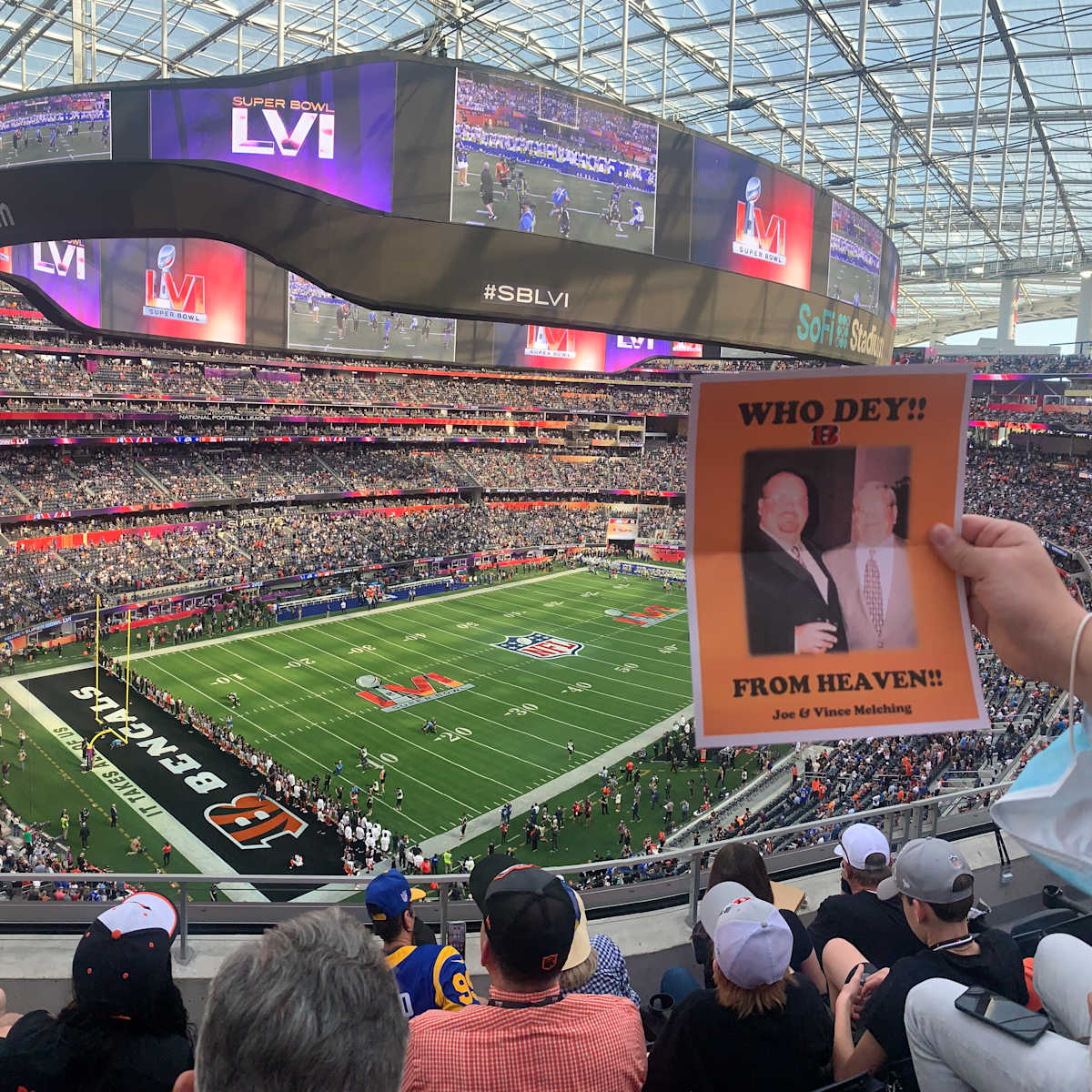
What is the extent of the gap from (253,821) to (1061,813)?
1912 centimetres

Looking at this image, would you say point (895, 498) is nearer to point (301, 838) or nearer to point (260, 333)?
point (301, 838)

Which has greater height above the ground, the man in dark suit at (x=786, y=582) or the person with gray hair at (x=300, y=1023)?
the man in dark suit at (x=786, y=582)

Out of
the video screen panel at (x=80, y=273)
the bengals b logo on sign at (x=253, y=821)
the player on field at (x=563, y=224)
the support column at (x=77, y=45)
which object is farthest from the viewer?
the video screen panel at (x=80, y=273)

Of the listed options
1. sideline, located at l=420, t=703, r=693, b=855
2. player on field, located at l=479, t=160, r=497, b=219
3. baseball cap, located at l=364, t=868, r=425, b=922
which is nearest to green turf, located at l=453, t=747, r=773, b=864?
sideline, located at l=420, t=703, r=693, b=855

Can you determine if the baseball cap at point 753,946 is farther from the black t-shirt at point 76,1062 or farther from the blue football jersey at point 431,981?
the black t-shirt at point 76,1062

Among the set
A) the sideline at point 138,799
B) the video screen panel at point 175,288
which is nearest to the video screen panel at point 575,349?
the video screen panel at point 175,288

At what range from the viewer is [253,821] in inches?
727

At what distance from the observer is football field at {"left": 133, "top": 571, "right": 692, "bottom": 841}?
21156mm

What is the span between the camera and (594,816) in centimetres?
1950

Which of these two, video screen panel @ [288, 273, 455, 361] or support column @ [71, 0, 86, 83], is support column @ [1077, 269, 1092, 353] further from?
support column @ [71, 0, 86, 83]

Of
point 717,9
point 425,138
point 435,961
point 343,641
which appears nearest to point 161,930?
point 435,961

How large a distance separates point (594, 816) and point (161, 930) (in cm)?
1810

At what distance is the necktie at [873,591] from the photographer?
1.86 meters

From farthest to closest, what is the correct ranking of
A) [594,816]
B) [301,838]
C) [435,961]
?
[594,816], [301,838], [435,961]
